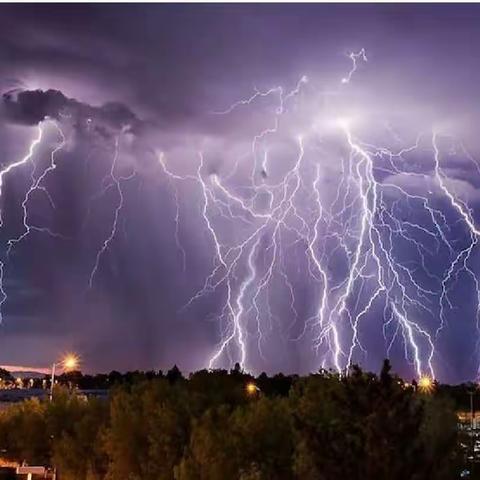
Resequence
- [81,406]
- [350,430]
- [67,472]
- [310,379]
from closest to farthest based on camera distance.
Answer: [350,430]
[310,379]
[67,472]
[81,406]

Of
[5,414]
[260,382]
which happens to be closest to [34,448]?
[5,414]

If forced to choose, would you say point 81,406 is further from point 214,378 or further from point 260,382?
point 260,382

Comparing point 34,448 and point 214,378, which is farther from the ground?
point 214,378

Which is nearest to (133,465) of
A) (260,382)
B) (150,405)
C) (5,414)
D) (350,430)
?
(150,405)

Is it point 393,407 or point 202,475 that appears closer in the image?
point 393,407

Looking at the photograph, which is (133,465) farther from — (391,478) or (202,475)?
(391,478)

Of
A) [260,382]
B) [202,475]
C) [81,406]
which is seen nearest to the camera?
[202,475]

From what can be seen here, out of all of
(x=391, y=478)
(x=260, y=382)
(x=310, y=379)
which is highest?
(x=260, y=382)
